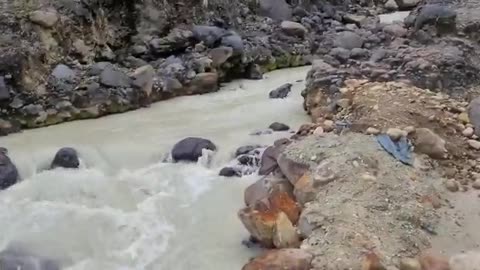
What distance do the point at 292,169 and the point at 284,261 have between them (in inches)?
48.3

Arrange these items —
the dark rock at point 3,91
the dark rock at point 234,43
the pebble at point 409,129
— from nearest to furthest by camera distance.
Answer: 1. the pebble at point 409,129
2. the dark rock at point 3,91
3. the dark rock at point 234,43

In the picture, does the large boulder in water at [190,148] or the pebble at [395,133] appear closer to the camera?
the pebble at [395,133]

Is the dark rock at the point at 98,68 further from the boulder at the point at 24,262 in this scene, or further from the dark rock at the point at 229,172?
the boulder at the point at 24,262

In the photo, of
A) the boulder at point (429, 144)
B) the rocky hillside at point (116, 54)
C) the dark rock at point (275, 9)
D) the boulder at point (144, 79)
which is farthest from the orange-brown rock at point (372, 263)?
the dark rock at point (275, 9)

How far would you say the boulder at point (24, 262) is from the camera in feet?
14.1

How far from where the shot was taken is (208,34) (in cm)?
895

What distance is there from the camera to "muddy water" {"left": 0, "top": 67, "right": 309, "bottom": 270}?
4.52 metres

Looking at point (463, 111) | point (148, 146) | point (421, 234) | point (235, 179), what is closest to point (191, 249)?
point (235, 179)

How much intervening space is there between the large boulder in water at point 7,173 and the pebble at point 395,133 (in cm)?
319

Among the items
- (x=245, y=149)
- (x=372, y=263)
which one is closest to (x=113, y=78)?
(x=245, y=149)

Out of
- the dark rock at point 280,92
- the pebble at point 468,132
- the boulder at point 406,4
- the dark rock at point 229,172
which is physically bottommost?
the boulder at point 406,4

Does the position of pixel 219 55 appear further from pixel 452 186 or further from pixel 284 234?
pixel 284 234

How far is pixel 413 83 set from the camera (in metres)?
6.57

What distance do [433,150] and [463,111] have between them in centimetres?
82
